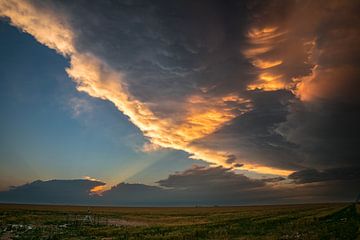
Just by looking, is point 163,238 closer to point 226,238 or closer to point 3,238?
point 226,238

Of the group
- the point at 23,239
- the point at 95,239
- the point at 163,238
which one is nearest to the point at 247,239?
the point at 163,238

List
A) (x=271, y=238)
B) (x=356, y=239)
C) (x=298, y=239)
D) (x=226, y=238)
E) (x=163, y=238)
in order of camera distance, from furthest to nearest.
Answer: (x=163, y=238), (x=226, y=238), (x=271, y=238), (x=298, y=239), (x=356, y=239)

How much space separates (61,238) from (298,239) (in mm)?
27494

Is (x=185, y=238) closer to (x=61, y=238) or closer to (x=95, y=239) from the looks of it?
(x=95, y=239)

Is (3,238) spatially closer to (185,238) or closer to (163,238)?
(163,238)

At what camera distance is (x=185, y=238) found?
40250 mm

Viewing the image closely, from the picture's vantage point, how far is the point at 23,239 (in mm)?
41719

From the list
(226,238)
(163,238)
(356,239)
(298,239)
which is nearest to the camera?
(356,239)

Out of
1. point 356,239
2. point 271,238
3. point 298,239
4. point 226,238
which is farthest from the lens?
point 226,238

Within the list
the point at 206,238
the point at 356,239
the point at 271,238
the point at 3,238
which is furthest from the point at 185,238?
the point at 3,238

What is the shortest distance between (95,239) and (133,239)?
460 cm

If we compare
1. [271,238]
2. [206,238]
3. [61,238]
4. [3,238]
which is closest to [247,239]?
[271,238]

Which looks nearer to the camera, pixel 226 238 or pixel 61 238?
pixel 226 238

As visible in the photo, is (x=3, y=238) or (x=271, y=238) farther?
(x=3, y=238)
